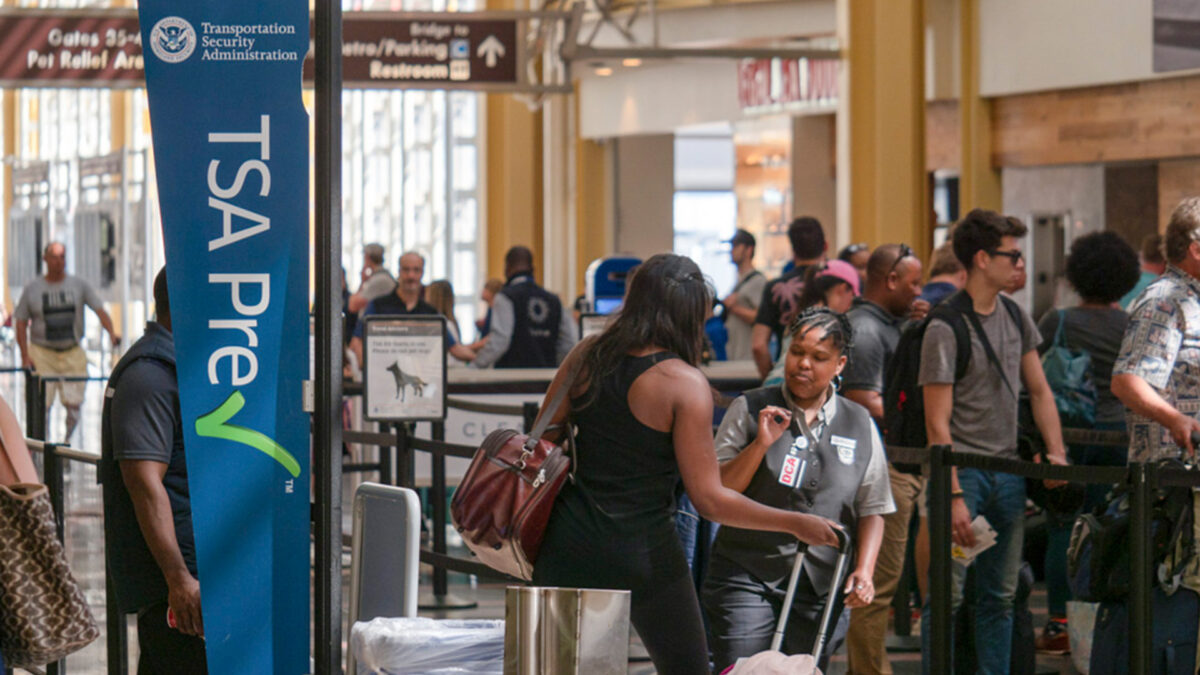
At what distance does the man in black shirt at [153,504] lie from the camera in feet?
13.8

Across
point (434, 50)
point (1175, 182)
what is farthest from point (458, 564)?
point (1175, 182)

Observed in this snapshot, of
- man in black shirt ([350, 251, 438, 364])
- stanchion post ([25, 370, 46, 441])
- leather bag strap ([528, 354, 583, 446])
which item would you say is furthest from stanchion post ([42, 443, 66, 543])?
man in black shirt ([350, 251, 438, 364])

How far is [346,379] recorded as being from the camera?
36.4ft

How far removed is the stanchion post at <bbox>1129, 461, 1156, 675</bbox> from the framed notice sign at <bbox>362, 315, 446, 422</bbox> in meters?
4.44

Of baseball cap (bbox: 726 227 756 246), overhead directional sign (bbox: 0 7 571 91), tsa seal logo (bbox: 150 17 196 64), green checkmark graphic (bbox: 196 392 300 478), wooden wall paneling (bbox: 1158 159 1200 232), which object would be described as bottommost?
green checkmark graphic (bbox: 196 392 300 478)

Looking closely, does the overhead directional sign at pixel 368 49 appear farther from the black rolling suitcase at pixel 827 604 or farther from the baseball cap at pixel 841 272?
the black rolling suitcase at pixel 827 604

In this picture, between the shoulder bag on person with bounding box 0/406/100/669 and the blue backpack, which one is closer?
the shoulder bag on person with bounding box 0/406/100/669

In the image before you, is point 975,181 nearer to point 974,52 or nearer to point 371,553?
point 974,52

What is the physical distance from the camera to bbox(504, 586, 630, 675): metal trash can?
3.53m

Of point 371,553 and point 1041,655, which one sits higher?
point 371,553

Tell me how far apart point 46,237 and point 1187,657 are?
18007 mm

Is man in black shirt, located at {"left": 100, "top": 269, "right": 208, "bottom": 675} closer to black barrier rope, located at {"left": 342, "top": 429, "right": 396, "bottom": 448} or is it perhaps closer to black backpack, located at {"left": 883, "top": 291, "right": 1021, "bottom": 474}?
black backpack, located at {"left": 883, "top": 291, "right": 1021, "bottom": 474}

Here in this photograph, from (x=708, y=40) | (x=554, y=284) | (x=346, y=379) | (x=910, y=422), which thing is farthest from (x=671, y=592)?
(x=554, y=284)

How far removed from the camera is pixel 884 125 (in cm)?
1449
